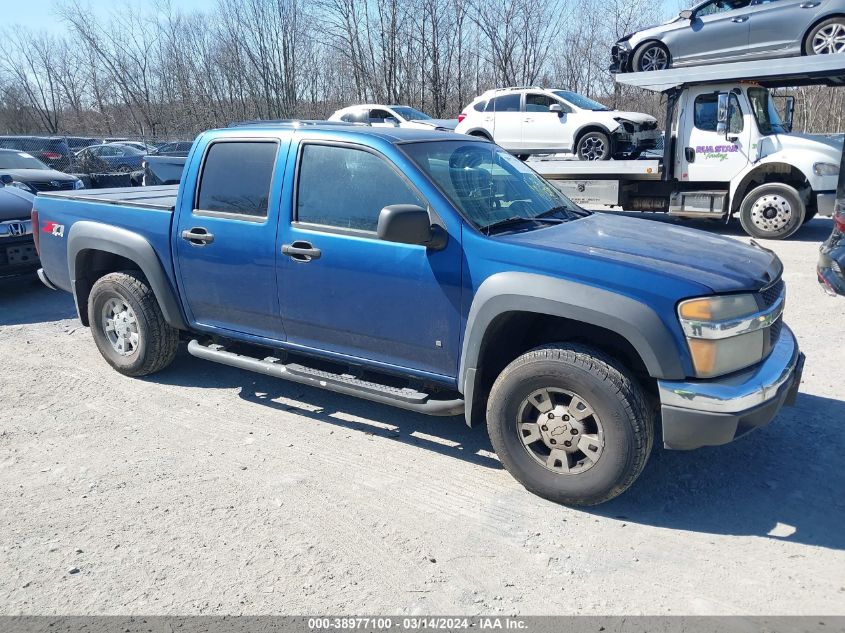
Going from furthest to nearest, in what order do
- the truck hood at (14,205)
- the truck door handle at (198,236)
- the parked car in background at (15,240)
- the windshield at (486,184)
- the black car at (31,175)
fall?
1. the black car at (31,175)
2. the truck hood at (14,205)
3. the parked car in background at (15,240)
4. the truck door handle at (198,236)
5. the windshield at (486,184)

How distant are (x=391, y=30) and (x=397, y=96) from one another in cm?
302

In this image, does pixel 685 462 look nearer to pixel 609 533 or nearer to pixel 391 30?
pixel 609 533

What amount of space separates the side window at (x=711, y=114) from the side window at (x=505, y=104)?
4.21 metres

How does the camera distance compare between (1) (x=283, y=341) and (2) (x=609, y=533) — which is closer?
(2) (x=609, y=533)

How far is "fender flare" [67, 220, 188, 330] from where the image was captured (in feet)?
15.9

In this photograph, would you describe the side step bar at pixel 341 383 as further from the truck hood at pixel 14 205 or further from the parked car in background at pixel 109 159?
the parked car in background at pixel 109 159

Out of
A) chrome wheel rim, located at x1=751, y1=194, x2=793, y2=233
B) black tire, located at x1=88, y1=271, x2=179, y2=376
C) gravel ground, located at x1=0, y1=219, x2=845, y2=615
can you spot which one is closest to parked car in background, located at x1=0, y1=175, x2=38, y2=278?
black tire, located at x1=88, y1=271, x2=179, y2=376

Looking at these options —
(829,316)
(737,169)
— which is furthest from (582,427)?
(737,169)


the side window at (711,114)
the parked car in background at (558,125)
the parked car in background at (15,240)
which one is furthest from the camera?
the parked car in background at (558,125)

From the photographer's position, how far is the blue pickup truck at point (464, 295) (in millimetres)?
3143

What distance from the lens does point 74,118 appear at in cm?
4600

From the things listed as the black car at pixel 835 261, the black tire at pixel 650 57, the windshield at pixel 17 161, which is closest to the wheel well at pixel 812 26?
the black tire at pixel 650 57

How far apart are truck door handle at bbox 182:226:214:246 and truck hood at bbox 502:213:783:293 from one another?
2058 millimetres

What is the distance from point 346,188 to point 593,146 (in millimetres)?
10324
